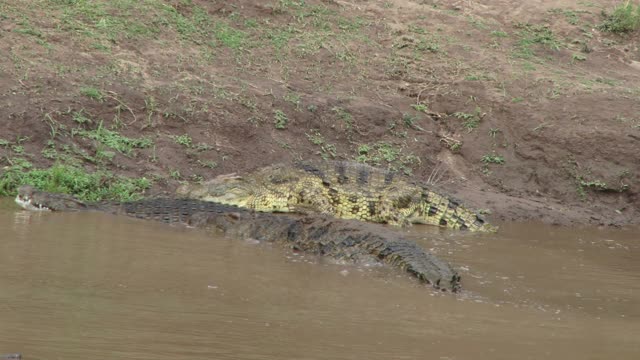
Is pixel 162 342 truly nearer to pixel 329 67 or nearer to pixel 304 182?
pixel 304 182

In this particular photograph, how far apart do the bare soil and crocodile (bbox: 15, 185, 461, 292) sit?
1145 mm

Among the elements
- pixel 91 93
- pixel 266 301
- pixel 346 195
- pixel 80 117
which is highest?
pixel 91 93

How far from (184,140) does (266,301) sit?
5111mm

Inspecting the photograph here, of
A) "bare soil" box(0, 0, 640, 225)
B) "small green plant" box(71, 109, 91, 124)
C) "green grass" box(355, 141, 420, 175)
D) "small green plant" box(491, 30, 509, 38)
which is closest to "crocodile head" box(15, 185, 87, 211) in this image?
"bare soil" box(0, 0, 640, 225)

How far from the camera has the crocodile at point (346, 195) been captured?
10.1m

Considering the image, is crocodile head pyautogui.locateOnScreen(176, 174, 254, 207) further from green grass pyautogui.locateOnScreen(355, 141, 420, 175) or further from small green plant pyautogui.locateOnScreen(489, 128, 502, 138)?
small green plant pyautogui.locateOnScreen(489, 128, 502, 138)

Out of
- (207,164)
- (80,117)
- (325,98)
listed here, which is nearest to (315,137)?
(325,98)

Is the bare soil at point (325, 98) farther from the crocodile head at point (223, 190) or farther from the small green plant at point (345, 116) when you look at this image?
A: the crocodile head at point (223, 190)

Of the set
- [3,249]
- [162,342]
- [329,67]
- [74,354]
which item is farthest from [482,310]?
[329,67]

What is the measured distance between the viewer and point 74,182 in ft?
31.3

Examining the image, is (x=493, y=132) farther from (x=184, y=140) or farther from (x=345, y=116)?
(x=184, y=140)

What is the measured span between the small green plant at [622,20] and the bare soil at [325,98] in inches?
40.0

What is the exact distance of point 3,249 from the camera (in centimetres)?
671

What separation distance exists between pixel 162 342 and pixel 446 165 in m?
7.72
